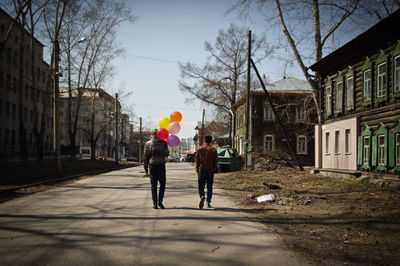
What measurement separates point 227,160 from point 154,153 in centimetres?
1709

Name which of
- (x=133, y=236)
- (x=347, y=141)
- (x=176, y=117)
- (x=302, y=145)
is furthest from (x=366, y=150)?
(x=302, y=145)

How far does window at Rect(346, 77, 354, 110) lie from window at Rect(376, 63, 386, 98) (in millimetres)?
2487

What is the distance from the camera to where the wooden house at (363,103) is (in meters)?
14.8

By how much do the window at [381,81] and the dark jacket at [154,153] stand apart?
10351 millimetres

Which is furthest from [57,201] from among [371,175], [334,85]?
[334,85]

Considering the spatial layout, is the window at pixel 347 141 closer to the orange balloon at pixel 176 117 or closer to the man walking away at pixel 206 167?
the orange balloon at pixel 176 117

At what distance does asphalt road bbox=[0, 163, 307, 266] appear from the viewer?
16.3 ft

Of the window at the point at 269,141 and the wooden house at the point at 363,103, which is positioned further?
the window at the point at 269,141

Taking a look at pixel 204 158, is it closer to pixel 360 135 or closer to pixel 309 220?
pixel 309 220

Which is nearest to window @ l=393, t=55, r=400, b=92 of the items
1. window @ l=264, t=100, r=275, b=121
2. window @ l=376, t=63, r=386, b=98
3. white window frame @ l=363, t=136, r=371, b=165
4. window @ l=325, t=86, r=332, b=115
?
window @ l=376, t=63, r=386, b=98

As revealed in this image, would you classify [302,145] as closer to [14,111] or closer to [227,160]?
[227,160]

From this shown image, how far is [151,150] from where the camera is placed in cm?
956

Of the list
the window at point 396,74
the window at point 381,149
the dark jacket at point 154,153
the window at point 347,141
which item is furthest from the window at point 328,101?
the dark jacket at point 154,153

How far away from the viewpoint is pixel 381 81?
1592cm
